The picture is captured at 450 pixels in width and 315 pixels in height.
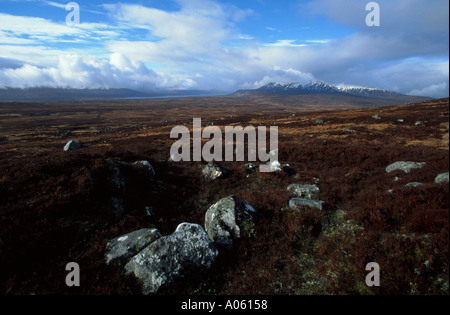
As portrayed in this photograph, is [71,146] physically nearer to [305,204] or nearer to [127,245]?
[127,245]

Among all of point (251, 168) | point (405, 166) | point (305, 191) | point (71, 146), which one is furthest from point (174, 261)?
point (71, 146)

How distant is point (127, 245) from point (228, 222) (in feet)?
11.9

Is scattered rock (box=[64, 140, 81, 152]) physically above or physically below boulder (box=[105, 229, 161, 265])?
above

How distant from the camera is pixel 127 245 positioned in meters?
6.87

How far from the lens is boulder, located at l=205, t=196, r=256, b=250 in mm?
7489

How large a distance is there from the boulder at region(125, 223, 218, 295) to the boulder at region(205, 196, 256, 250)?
3.03 feet

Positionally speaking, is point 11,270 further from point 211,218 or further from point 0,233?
point 211,218

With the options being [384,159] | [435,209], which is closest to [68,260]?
[435,209]

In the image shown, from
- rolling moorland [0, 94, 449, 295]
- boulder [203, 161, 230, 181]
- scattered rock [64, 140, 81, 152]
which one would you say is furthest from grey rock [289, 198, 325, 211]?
scattered rock [64, 140, 81, 152]

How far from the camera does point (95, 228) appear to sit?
322 inches

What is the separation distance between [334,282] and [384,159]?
13.5 meters

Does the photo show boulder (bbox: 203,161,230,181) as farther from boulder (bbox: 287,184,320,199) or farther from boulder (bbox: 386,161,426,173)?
boulder (bbox: 386,161,426,173)

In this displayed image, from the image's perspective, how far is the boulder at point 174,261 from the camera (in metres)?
5.73

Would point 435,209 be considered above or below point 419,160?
below
